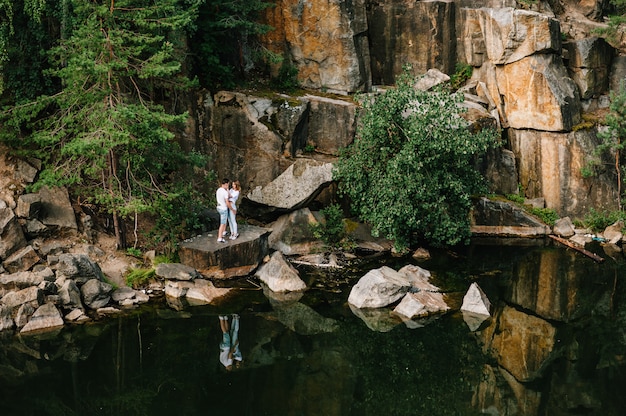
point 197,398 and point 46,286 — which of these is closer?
point 197,398

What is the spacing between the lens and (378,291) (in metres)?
20.6

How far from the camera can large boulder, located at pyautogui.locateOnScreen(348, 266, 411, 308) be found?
808 inches

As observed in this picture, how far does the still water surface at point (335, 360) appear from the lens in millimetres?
14961

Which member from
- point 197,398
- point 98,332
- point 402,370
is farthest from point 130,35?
point 402,370

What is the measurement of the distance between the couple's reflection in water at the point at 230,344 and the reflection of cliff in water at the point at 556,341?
628cm

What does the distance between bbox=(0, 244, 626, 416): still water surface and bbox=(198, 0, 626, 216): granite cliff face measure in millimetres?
7440

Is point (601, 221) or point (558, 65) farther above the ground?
point (558, 65)

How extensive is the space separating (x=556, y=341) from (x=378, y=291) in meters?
5.49

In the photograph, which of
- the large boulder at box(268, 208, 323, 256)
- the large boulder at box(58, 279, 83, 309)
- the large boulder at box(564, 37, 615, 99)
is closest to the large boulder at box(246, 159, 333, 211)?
the large boulder at box(268, 208, 323, 256)

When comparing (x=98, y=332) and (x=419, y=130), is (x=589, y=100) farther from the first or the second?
(x=98, y=332)

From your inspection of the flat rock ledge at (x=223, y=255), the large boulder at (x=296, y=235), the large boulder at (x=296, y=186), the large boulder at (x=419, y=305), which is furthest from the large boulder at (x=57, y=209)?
the large boulder at (x=419, y=305)

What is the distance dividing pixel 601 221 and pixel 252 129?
15.8 meters

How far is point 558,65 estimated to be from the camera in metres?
29.0

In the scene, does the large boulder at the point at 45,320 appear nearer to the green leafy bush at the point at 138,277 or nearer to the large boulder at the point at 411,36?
the green leafy bush at the point at 138,277
